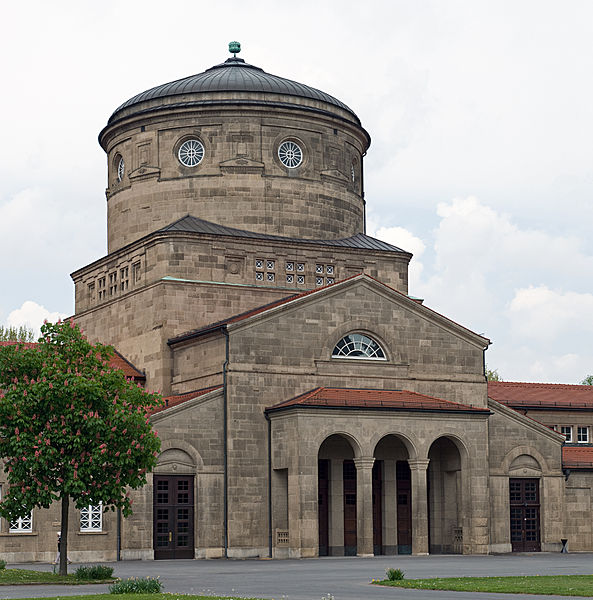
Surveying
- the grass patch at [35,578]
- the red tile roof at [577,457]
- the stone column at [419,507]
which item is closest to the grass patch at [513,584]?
the grass patch at [35,578]

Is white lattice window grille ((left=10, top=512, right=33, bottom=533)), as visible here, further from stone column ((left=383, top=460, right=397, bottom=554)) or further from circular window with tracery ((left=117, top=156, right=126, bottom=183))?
circular window with tracery ((left=117, top=156, right=126, bottom=183))

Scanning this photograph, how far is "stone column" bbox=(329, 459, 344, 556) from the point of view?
55281mm

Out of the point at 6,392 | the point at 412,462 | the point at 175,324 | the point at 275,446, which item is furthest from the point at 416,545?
the point at 6,392

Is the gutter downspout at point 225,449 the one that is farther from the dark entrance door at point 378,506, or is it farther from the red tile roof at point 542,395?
the red tile roof at point 542,395

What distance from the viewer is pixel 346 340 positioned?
57344 millimetres

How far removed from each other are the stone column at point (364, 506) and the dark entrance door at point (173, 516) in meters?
7.33

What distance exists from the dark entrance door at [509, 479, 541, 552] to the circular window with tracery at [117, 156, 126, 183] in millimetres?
27409

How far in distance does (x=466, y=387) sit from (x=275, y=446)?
10.8m

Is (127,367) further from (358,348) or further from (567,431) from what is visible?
(567,431)

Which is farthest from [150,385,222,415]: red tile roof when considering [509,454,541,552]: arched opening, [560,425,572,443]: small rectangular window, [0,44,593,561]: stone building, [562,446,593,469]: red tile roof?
[560,425,572,443]: small rectangular window

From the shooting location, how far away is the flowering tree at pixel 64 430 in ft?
126

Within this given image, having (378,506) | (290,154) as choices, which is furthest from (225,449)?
(290,154)

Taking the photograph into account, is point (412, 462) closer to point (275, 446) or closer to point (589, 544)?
point (275, 446)

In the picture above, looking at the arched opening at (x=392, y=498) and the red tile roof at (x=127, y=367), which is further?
the red tile roof at (x=127, y=367)
